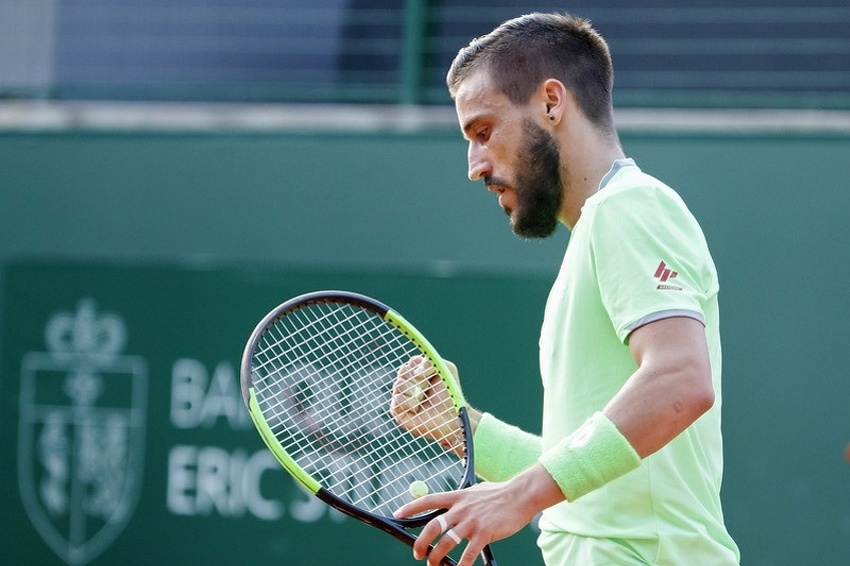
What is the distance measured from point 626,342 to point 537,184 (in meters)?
0.38

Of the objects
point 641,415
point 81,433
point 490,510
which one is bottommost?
point 81,433

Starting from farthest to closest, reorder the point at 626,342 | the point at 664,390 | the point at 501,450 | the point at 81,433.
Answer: the point at 81,433 → the point at 501,450 → the point at 626,342 → the point at 664,390

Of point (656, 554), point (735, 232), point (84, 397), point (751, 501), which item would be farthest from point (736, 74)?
point (656, 554)

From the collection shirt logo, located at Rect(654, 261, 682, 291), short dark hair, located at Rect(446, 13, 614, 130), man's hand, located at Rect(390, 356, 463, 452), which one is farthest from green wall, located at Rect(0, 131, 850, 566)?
shirt logo, located at Rect(654, 261, 682, 291)

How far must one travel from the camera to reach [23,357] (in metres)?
5.07

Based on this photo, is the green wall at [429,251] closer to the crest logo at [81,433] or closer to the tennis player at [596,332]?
the crest logo at [81,433]

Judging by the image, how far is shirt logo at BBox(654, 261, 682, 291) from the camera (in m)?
1.91

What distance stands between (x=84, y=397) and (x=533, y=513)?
339cm

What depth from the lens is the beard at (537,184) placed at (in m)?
2.21

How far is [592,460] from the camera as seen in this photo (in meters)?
1.87

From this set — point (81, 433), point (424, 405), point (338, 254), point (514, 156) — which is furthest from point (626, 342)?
point (81, 433)

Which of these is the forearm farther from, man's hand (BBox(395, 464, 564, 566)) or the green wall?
the green wall

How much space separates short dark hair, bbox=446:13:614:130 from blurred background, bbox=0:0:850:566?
7.74 ft

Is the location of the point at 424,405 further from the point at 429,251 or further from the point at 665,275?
the point at 429,251
